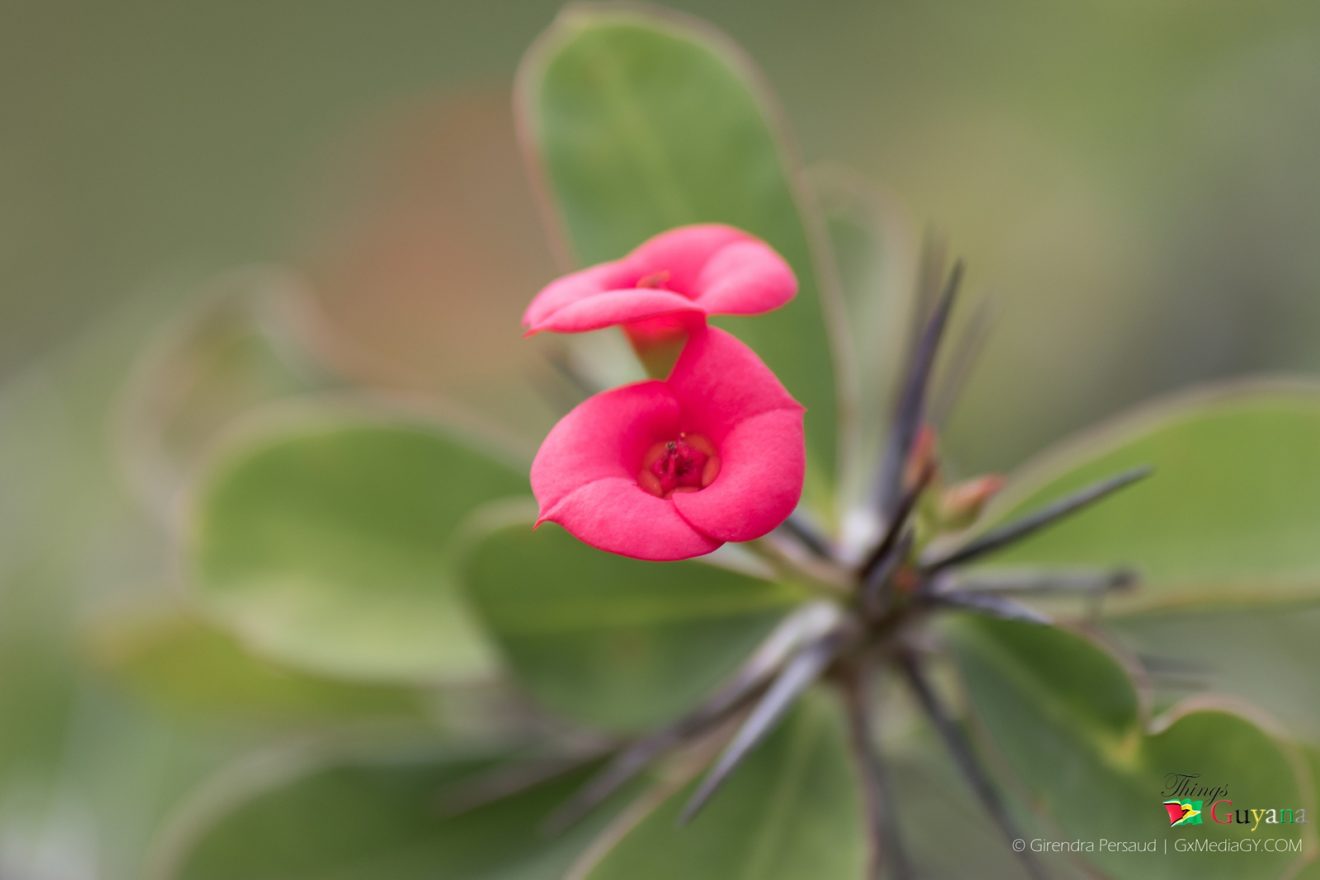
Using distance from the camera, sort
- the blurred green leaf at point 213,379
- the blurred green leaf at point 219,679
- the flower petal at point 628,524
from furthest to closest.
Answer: the blurred green leaf at point 213,379 → the blurred green leaf at point 219,679 → the flower petal at point 628,524

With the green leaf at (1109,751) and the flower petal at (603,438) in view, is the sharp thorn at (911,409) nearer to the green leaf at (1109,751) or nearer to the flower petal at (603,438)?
the green leaf at (1109,751)

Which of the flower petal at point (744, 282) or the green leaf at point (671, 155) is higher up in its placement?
the green leaf at point (671, 155)

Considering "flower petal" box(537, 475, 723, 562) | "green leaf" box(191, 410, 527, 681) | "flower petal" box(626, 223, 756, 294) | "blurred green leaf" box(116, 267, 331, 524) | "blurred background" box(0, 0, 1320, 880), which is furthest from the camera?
"blurred background" box(0, 0, 1320, 880)

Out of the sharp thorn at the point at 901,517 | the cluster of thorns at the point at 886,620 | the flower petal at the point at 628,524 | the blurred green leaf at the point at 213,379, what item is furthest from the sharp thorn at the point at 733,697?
the blurred green leaf at the point at 213,379

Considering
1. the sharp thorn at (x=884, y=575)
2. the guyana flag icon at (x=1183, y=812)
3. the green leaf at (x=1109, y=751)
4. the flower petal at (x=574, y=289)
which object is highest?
the flower petal at (x=574, y=289)

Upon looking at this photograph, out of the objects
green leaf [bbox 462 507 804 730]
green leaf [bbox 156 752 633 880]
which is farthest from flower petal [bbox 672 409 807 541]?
green leaf [bbox 156 752 633 880]

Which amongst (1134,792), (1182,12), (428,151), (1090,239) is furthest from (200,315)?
(428,151)

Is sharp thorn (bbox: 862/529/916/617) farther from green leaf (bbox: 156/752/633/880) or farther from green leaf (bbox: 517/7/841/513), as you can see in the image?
green leaf (bbox: 156/752/633/880)

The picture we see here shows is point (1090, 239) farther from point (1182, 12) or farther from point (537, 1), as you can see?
point (537, 1)
